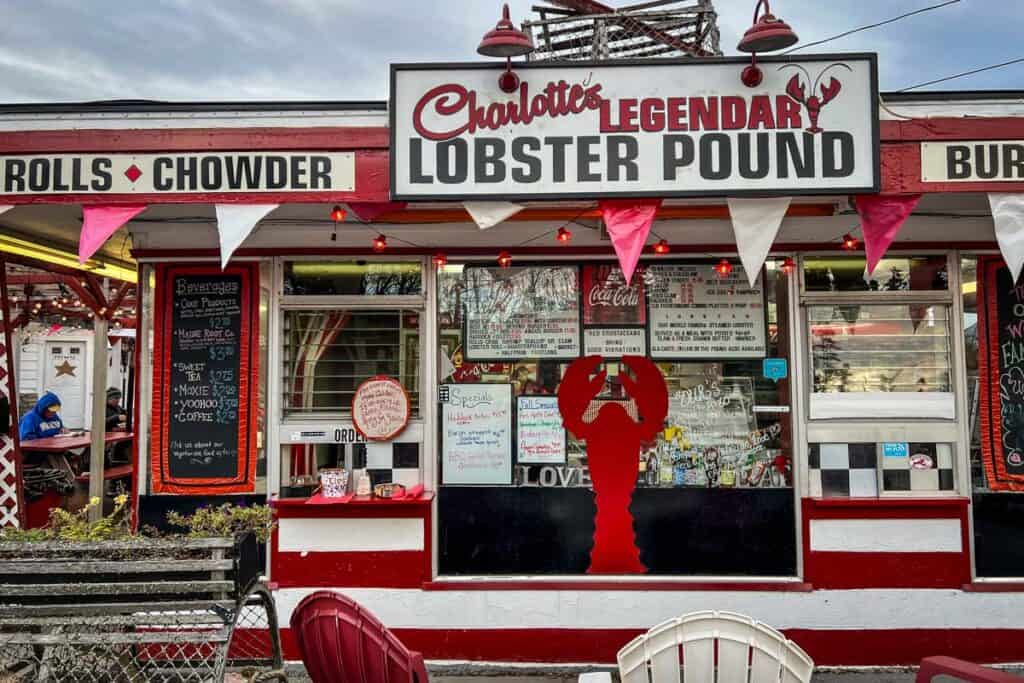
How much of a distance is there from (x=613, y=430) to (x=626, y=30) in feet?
33.0

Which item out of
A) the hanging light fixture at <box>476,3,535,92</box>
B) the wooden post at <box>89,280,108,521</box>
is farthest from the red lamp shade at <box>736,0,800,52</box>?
the wooden post at <box>89,280,108,521</box>

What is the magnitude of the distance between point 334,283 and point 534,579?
9.25 feet

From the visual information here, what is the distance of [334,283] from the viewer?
589cm

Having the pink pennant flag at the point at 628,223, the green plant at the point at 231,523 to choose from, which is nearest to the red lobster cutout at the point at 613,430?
the pink pennant flag at the point at 628,223

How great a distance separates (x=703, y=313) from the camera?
5836 millimetres

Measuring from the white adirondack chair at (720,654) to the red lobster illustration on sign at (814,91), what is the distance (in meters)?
2.93

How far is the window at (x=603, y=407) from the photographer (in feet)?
18.9

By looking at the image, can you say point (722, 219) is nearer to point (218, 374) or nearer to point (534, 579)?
point (534, 579)

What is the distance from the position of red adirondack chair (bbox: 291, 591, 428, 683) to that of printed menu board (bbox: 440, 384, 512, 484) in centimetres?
259

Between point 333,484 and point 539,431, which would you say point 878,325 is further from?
point 333,484

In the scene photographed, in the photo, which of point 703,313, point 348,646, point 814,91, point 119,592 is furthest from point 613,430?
point 119,592

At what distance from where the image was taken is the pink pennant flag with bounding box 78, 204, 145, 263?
4.41m

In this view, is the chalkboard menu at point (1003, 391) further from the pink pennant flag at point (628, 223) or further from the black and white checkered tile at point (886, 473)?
the pink pennant flag at point (628, 223)

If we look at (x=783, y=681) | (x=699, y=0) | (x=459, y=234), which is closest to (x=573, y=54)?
(x=699, y=0)
